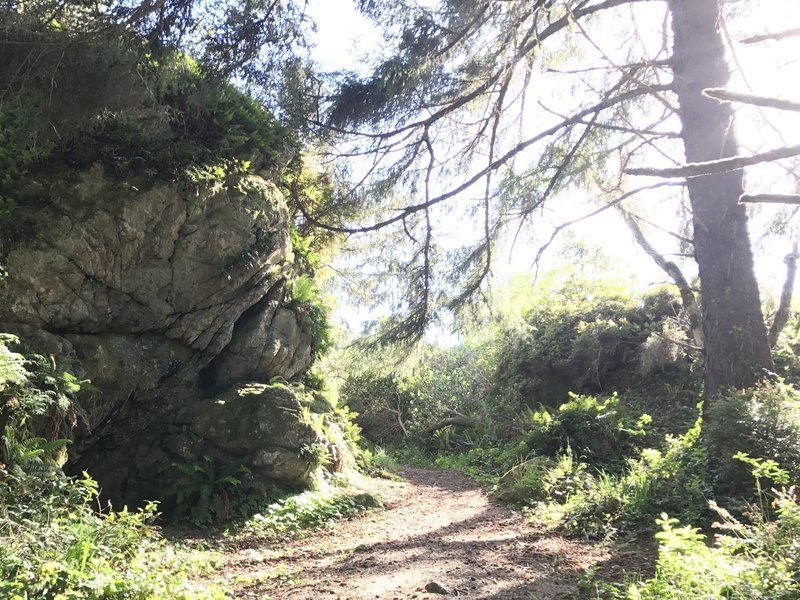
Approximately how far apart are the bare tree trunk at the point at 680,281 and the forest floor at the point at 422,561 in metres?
5.95

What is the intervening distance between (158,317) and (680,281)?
9.86 m

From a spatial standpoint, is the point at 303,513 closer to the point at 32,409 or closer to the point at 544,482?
the point at 32,409

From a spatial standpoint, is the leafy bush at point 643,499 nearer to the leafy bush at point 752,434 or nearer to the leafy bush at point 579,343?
the leafy bush at point 752,434

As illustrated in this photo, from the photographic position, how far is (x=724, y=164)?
2004 millimetres

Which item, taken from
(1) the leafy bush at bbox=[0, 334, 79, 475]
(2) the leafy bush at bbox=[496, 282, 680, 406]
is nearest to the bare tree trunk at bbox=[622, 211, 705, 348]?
(2) the leafy bush at bbox=[496, 282, 680, 406]

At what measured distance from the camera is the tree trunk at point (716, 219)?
22.6 feet

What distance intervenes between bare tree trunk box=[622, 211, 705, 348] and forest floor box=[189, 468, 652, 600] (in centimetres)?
595

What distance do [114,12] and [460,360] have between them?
49.1 feet

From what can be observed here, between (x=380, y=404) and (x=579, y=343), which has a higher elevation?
(x=579, y=343)

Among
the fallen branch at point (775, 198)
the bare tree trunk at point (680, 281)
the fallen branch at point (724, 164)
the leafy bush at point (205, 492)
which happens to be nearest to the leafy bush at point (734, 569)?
the fallen branch at point (775, 198)

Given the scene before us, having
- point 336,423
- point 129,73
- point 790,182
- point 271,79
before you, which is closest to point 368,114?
point 271,79

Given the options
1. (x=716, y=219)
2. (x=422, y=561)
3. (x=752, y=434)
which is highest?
(x=716, y=219)

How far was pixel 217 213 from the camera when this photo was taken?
7488 millimetres

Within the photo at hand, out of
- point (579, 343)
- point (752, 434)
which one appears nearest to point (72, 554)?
point (752, 434)
